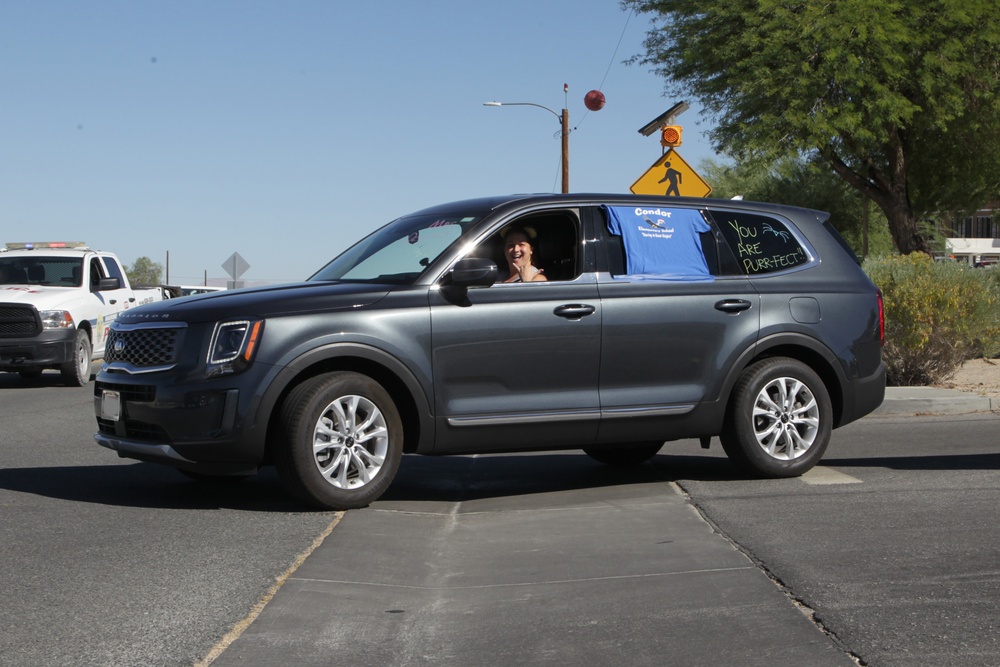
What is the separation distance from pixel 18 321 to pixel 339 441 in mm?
11989

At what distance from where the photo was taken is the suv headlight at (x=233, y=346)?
716 centimetres

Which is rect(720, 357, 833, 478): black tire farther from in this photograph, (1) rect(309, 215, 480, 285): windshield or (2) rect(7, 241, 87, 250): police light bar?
(2) rect(7, 241, 87, 250): police light bar

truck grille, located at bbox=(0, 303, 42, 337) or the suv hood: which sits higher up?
the suv hood

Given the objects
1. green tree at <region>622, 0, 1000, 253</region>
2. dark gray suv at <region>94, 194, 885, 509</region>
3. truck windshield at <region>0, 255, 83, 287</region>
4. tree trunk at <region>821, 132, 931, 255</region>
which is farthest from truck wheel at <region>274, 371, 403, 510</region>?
tree trunk at <region>821, 132, 931, 255</region>

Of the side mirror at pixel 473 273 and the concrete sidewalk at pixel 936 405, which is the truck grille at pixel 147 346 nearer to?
the side mirror at pixel 473 273

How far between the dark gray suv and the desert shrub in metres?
5.81

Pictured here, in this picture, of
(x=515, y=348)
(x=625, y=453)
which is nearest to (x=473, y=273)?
(x=515, y=348)

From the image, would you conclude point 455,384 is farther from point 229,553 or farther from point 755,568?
point 755,568

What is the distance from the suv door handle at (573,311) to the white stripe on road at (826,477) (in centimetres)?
189

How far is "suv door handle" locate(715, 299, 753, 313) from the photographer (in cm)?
836

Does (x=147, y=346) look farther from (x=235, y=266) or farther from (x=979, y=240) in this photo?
(x=979, y=240)

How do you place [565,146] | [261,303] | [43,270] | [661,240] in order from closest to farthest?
[261,303], [661,240], [43,270], [565,146]

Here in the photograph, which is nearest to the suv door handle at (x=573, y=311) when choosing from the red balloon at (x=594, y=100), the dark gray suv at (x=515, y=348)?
the dark gray suv at (x=515, y=348)

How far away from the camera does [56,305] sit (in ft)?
59.6
